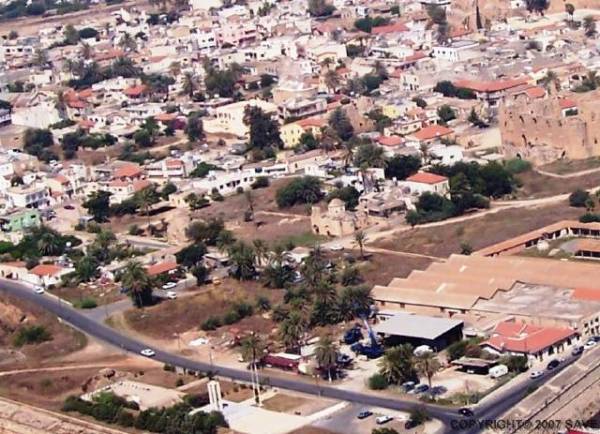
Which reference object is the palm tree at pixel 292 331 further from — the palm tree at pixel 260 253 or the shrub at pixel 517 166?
the shrub at pixel 517 166

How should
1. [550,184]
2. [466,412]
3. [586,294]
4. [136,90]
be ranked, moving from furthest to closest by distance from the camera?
[136,90], [550,184], [586,294], [466,412]

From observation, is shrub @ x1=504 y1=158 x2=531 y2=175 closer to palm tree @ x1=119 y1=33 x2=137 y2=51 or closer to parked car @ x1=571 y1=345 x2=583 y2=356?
parked car @ x1=571 y1=345 x2=583 y2=356

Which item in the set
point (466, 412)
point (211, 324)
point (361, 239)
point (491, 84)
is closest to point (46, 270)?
point (211, 324)

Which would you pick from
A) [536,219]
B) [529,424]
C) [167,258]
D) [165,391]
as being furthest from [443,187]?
[529,424]

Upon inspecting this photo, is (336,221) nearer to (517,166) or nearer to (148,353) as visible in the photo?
(517,166)

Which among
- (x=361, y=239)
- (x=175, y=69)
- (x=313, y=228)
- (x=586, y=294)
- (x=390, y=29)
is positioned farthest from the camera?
(x=390, y=29)

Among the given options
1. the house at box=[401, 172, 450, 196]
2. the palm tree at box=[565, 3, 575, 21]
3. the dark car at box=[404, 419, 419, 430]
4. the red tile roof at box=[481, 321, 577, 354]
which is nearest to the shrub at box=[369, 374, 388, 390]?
the dark car at box=[404, 419, 419, 430]
